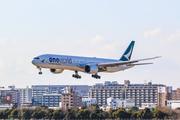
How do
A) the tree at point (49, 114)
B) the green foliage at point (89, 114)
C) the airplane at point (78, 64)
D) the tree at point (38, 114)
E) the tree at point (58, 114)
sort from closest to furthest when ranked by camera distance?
1. the airplane at point (78, 64)
2. the green foliage at point (89, 114)
3. the tree at point (58, 114)
4. the tree at point (49, 114)
5. the tree at point (38, 114)

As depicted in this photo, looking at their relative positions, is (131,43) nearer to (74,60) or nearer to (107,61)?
(107,61)

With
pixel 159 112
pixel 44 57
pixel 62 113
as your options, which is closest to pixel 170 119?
pixel 159 112

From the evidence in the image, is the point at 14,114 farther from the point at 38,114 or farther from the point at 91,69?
the point at 91,69

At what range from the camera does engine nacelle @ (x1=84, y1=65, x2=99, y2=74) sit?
87.6m

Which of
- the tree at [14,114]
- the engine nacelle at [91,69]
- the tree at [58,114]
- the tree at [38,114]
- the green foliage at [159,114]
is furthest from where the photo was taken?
the tree at [38,114]

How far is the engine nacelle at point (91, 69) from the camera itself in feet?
287

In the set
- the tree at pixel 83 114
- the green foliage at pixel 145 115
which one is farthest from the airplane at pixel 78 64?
the tree at pixel 83 114

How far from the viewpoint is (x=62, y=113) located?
114688 millimetres

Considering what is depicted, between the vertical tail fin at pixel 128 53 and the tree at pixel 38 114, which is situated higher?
the vertical tail fin at pixel 128 53

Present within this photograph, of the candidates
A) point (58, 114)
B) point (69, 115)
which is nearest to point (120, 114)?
point (69, 115)

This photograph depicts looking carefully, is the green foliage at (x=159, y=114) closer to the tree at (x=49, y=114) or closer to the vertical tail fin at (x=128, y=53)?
the vertical tail fin at (x=128, y=53)

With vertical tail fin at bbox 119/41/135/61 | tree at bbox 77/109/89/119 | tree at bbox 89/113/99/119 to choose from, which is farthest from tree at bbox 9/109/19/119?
vertical tail fin at bbox 119/41/135/61

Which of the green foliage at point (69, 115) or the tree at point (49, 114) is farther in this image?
the tree at point (49, 114)

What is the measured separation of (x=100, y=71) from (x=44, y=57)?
47.7ft
